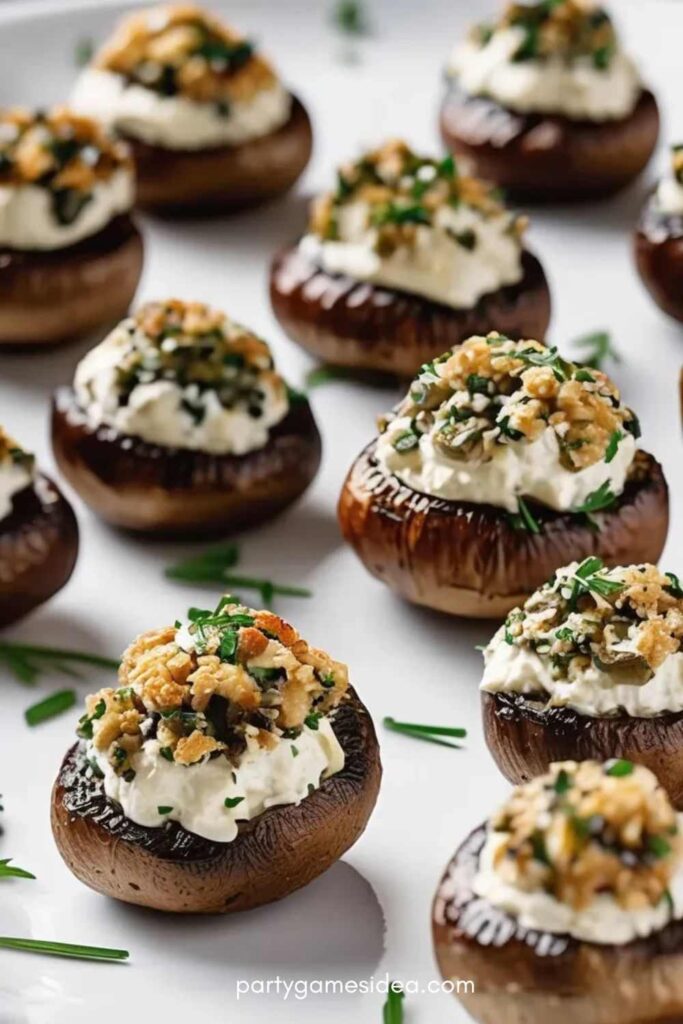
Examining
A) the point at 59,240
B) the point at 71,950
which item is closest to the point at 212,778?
the point at 71,950

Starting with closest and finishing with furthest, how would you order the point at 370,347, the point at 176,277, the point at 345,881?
1. the point at 345,881
2. the point at 370,347
3. the point at 176,277

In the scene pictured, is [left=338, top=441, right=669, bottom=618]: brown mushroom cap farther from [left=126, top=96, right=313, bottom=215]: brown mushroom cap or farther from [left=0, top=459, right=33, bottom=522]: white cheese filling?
[left=126, top=96, right=313, bottom=215]: brown mushroom cap

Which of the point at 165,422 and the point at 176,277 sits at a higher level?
the point at 165,422

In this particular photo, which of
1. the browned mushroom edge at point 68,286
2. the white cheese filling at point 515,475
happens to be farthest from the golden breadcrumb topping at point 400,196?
the white cheese filling at point 515,475

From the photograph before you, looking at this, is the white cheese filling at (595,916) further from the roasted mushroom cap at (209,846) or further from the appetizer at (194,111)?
the appetizer at (194,111)

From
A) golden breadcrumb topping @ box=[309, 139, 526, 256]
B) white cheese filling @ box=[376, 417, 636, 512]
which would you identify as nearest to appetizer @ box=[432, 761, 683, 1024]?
white cheese filling @ box=[376, 417, 636, 512]

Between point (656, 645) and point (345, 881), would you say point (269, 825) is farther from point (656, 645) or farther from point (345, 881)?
point (656, 645)

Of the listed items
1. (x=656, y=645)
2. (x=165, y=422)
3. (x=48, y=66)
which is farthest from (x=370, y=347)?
(x=48, y=66)
